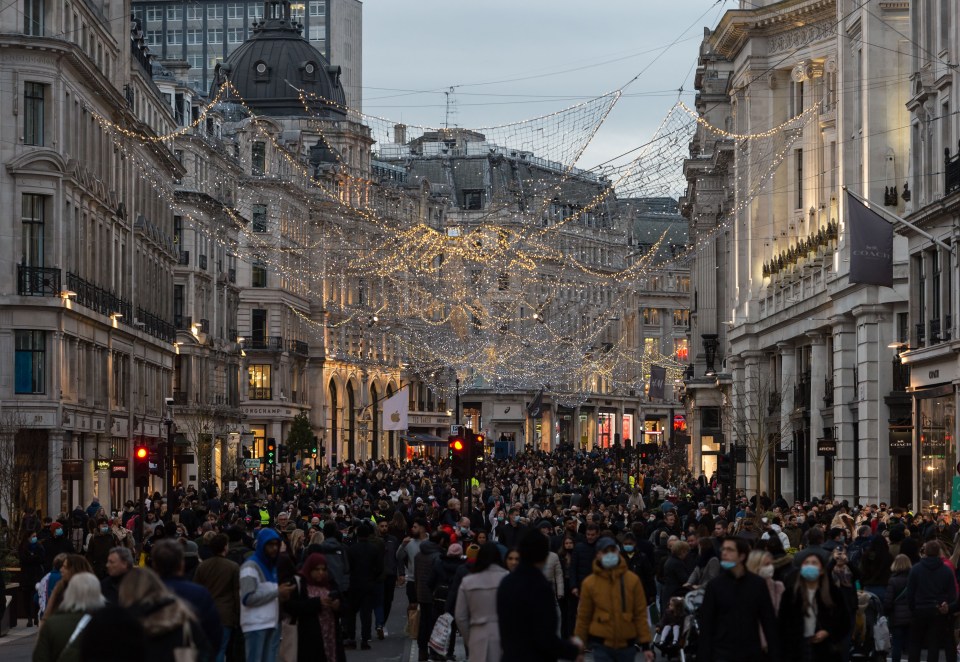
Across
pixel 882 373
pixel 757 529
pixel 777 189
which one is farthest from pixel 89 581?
pixel 777 189

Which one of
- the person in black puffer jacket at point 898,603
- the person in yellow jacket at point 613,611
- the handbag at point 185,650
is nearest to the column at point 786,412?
the person in black puffer jacket at point 898,603

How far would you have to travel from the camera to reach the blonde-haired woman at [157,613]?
10.6 m

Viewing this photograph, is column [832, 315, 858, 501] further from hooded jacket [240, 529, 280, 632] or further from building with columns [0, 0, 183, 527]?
hooded jacket [240, 529, 280, 632]

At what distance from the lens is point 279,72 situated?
362ft

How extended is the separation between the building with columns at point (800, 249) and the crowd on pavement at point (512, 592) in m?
11.9

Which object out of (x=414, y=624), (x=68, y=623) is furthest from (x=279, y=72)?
(x=68, y=623)

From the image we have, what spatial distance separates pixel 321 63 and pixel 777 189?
56.3 meters

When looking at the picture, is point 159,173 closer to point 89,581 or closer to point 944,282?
point 944,282

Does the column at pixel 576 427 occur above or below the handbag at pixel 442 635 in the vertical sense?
above

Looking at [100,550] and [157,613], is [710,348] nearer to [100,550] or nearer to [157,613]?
[100,550]

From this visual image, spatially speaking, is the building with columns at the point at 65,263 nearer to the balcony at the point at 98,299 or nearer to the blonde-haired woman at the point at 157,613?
the balcony at the point at 98,299

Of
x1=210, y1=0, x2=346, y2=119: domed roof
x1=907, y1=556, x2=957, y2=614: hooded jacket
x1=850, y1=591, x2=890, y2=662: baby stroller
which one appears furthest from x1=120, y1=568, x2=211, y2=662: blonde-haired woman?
x1=210, y1=0, x2=346, y2=119: domed roof

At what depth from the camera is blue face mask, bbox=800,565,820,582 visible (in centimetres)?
1561

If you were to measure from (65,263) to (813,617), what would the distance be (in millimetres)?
37409
